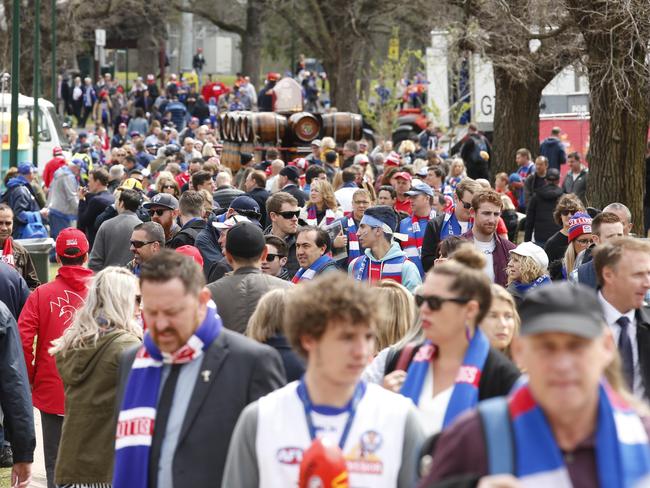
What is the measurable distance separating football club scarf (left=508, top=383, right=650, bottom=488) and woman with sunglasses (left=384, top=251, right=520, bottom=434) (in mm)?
1273

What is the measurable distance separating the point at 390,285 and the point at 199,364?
197cm

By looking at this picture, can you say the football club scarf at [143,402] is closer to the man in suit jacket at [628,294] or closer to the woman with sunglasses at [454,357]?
the woman with sunglasses at [454,357]

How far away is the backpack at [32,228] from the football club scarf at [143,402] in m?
13.2

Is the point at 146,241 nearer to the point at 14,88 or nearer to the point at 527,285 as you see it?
the point at 527,285

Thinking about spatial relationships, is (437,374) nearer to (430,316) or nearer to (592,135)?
(430,316)

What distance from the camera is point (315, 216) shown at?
44.3ft

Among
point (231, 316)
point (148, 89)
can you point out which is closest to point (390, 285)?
point (231, 316)

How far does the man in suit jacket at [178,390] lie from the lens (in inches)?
186

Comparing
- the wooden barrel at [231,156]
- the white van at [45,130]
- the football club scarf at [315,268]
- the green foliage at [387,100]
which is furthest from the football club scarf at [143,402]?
the green foliage at [387,100]

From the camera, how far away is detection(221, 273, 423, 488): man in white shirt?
401 cm

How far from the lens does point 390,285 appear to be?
661 cm

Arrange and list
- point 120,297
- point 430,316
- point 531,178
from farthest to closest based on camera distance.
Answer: point 531,178, point 120,297, point 430,316

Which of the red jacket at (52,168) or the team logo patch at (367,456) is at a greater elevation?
the red jacket at (52,168)

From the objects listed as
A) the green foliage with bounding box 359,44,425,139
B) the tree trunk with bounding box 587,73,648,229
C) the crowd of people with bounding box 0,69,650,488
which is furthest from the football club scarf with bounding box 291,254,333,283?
the green foliage with bounding box 359,44,425,139
